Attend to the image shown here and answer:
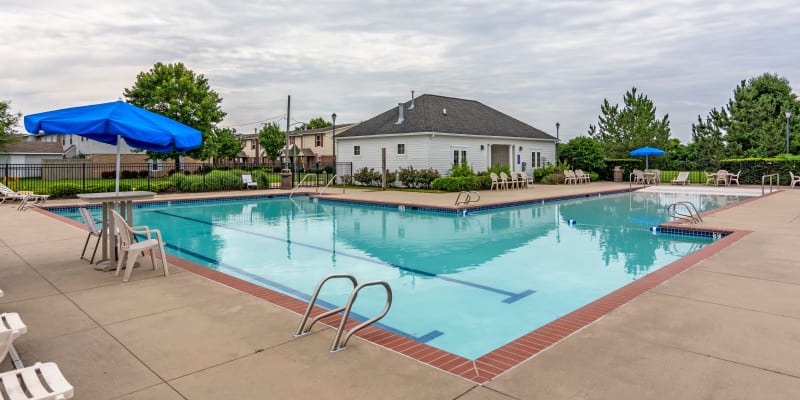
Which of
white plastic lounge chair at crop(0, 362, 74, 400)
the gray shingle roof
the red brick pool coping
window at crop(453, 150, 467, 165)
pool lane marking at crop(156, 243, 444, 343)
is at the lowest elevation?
pool lane marking at crop(156, 243, 444, 343)

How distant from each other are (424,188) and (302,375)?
70.9ft

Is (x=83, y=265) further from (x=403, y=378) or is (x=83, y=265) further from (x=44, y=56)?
(x=44, y=56)

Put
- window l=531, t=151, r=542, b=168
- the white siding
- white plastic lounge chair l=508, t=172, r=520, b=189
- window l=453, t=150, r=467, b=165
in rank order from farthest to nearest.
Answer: window l=531, t=151, r=542, b=168 → window l=453, t=150, r=467, b=165 → the white siding → white plastic lounge chair l=508, t=172, r=520, b=189

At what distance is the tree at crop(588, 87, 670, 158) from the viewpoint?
137 feet

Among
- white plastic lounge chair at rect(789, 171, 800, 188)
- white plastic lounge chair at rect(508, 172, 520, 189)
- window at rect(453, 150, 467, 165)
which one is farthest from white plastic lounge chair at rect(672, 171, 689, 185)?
window at rect(453, 150, 467, 165)

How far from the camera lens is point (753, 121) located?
116 ft

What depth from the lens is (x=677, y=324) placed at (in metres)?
4.37

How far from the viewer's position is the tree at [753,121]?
34.4 metres

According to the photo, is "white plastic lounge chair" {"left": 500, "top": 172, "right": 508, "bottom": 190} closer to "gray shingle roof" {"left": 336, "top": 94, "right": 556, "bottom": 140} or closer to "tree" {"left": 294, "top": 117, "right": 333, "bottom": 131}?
"gray shingle roof" {"left": 336, "top": 94, "right": 556, "bottom": 140}

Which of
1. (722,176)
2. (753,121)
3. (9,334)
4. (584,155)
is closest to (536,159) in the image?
(584,155)

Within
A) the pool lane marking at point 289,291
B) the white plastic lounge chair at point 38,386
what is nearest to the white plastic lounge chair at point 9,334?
the white plastic lounge chair at point 38,386

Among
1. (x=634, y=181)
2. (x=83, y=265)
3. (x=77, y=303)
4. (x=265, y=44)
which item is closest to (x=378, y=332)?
(x=77, y=303)

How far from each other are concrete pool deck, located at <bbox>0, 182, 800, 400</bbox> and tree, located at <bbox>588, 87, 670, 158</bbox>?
3939 centimetres

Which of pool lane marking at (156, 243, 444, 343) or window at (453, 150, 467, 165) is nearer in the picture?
pool lane marking at (156, 243, 444, 343)
